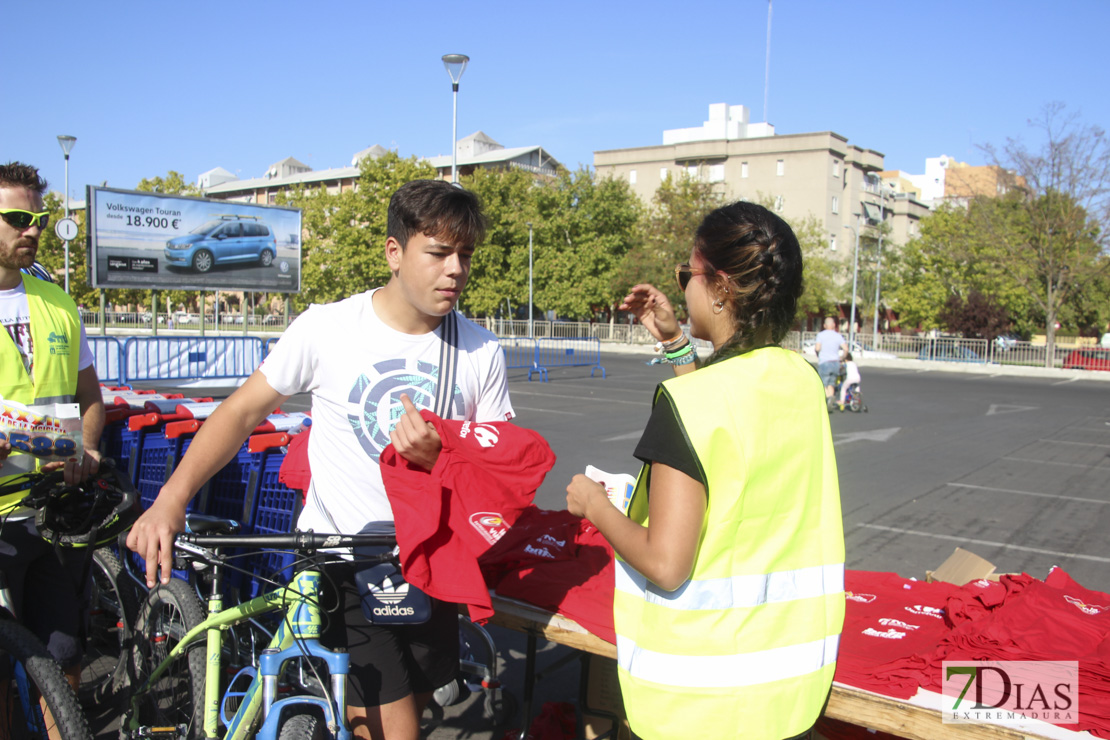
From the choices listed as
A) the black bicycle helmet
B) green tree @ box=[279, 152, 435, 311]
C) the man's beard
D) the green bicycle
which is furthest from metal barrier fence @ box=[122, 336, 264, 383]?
green tree @ box=[279, 152, 435, 311]

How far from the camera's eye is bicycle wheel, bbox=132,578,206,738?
2975 millimetres

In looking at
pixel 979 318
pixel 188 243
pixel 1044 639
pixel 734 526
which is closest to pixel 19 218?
pixel 734 526

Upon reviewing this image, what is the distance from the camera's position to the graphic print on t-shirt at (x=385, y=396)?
2492 millimetres

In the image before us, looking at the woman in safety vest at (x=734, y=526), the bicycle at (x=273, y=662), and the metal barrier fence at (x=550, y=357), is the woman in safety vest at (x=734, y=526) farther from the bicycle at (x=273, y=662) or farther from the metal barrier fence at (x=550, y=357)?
the metal barrier fence at (x=550, y=357)

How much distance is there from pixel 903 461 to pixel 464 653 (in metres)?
8.91

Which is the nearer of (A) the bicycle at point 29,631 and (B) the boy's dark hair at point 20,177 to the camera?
(A) the bicycle at point 29,631

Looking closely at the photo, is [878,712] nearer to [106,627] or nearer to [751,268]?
[751,268]

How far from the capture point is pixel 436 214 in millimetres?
2449

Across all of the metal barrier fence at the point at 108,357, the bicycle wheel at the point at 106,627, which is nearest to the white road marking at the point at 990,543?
the bicycle wheel at the point at 106,627

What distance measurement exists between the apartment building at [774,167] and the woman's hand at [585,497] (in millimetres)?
57802

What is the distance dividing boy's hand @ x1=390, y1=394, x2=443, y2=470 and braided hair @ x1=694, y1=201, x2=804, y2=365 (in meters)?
0.88

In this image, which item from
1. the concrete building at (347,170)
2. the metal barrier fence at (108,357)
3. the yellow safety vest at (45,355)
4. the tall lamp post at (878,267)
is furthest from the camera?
the concrete building at (347,170)

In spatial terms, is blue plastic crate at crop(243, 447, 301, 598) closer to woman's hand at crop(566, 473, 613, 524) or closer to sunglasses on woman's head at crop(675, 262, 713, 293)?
woman's hand at crop(566, 473, 613, 524)

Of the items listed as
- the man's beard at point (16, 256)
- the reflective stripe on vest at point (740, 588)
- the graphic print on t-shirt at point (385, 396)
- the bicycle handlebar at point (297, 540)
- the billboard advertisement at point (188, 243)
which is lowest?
the bicycle handlebar at point (297, 540)
